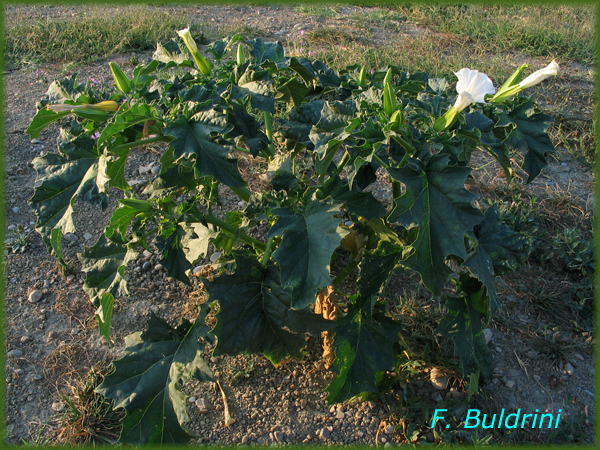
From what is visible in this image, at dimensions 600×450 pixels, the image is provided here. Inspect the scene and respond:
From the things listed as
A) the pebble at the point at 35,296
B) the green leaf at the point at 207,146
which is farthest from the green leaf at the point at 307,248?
the pebble at the point at 35,296

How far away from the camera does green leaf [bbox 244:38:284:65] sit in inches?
82.0

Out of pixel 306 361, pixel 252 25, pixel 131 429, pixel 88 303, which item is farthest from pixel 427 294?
pixel 252 25

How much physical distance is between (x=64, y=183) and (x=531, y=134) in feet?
5.30

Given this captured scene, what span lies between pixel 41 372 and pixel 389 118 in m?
1.88

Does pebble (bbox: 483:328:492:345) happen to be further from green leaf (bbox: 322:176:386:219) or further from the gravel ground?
green leaf (bbox: 322:176:386:219)

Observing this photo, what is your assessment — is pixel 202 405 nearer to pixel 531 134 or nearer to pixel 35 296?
pixel 35 296

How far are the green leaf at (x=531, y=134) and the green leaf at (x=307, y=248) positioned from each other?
0.77m

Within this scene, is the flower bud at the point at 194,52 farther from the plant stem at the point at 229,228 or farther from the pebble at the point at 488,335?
the pebble at the point at 488,335

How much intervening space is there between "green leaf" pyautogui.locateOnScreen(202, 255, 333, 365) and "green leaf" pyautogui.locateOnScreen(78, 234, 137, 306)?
447mm

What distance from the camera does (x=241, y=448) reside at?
197 cm

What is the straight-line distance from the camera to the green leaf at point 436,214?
1430mm

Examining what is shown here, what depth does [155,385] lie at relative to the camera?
1.73m

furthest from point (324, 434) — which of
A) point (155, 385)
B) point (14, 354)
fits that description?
point (14, 354)

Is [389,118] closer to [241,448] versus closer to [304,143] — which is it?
[304,143]
